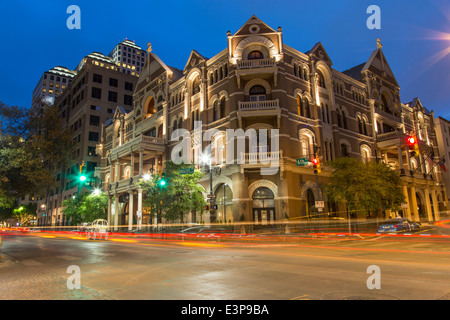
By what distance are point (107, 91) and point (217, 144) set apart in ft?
162

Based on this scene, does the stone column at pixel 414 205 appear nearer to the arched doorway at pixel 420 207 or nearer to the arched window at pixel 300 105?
the arched doorway at pixel 420 207

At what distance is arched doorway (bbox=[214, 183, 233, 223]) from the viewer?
1261 inches

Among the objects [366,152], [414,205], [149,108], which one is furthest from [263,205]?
[149,108]

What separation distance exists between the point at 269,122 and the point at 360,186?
1051 cm

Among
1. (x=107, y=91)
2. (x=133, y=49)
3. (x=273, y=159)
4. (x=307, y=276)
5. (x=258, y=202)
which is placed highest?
(x=133, y=49)

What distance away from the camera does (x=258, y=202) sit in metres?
31.1

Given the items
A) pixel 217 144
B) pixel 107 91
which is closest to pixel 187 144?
pixel 217 144

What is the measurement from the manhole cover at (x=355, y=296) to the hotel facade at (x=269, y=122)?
56.5 ft

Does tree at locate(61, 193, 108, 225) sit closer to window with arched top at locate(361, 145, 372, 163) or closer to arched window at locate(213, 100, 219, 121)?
arched window at locate(213, 100, 219, 121)

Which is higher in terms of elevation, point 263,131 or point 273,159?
point 263,131

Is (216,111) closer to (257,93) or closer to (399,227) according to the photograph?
(257,93)

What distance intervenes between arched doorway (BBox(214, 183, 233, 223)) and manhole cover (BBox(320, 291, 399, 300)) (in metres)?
25.6
